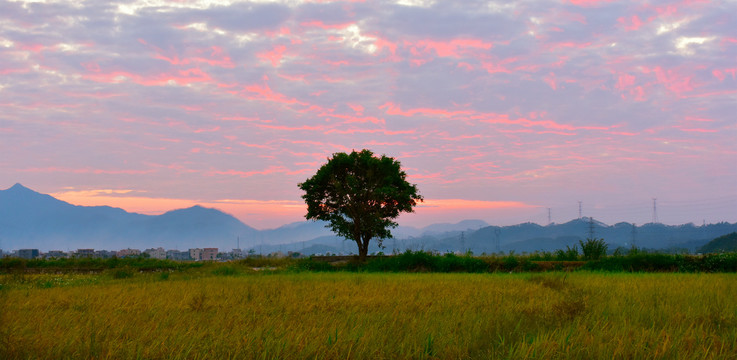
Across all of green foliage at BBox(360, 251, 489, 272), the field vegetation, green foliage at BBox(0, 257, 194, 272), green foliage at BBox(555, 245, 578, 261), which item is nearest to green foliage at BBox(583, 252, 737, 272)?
green foliage at BBox(555, 245, 578, 261)

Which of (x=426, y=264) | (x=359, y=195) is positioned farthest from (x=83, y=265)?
(x=426, y=264)

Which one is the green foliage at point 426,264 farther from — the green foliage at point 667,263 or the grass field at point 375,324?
the grass field at point 375,324

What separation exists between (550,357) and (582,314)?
316 cm

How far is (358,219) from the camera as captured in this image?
34750mm

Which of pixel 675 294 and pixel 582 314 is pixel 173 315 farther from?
pixel 675 294

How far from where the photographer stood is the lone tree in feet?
113

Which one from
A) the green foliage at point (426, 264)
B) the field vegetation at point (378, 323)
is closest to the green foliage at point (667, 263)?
the green foliage at point (426, 264)

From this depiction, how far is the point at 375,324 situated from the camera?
19.5 feet

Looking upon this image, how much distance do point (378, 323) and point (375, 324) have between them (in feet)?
0.49

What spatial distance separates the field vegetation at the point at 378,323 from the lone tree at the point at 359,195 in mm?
23273

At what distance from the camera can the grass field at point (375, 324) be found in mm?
4570

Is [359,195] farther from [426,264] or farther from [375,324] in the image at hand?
[375,324]

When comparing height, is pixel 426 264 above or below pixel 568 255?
below

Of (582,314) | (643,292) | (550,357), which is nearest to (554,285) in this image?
(643,292)
